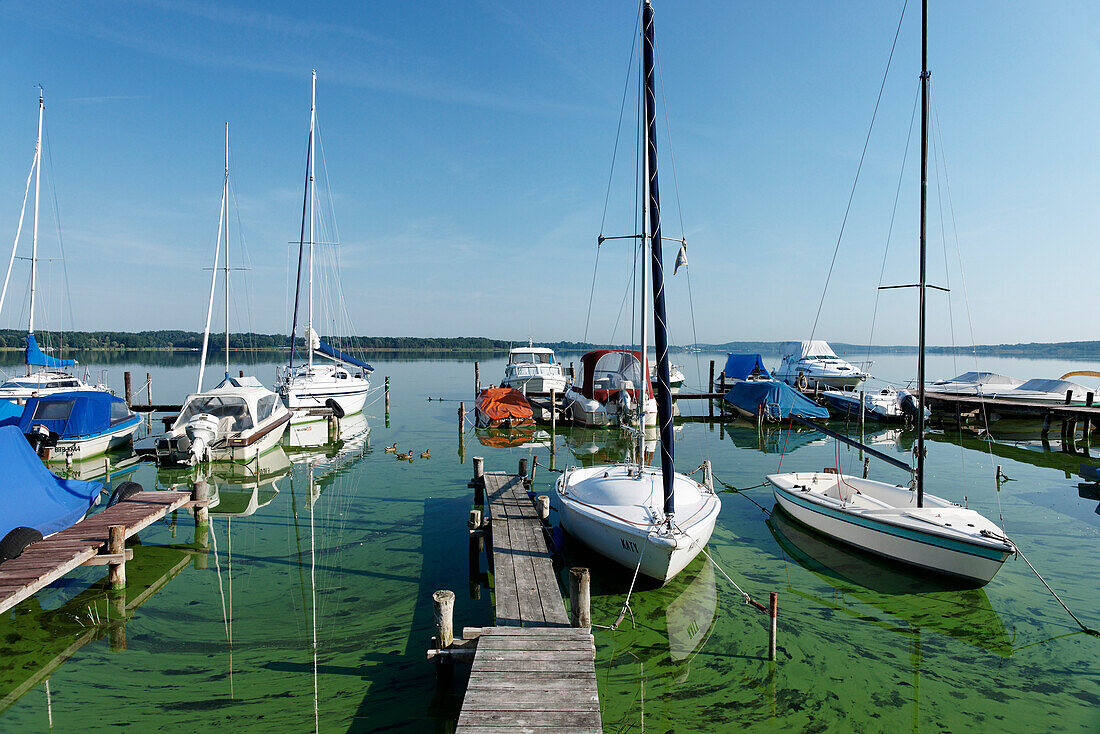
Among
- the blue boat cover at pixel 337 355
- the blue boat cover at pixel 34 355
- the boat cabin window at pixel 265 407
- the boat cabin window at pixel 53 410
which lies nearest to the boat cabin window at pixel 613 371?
the boat cabin window at pixel 265 407

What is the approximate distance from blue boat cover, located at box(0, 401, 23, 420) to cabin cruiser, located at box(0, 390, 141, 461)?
0.44 meters

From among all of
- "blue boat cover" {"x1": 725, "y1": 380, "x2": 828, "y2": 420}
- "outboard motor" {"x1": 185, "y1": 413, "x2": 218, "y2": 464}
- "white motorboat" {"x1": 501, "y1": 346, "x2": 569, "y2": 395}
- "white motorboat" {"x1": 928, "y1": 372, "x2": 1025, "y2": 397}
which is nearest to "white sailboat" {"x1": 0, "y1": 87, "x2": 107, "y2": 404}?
"outboard motor" {"x1": 185, "y1": 413, "x2": 218, "y2": 464}

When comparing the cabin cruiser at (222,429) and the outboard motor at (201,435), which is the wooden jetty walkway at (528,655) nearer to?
the outboard motor at (201,435)

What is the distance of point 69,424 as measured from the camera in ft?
58.0

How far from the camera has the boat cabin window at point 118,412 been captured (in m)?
19.3

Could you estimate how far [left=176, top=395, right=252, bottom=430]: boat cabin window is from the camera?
18.8m

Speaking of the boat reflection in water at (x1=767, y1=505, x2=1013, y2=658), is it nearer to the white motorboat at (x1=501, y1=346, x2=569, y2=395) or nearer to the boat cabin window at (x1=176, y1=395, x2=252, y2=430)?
the boat cabin window at (x1=176, y1=395, x2=252, y2=430)

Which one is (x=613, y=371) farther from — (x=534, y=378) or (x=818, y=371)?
(x=818, y=371)

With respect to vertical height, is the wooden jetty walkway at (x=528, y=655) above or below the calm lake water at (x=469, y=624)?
above

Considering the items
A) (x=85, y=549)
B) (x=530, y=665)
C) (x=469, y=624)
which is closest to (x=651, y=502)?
(x=469, y=624)

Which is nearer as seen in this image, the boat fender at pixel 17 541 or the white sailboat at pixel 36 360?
the boat fender at pixel 17 541

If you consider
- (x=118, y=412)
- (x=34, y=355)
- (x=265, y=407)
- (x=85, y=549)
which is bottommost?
(x=85, y=549)

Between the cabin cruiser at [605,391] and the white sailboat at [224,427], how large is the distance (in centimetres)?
1296

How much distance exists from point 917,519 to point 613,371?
59.6 feet
